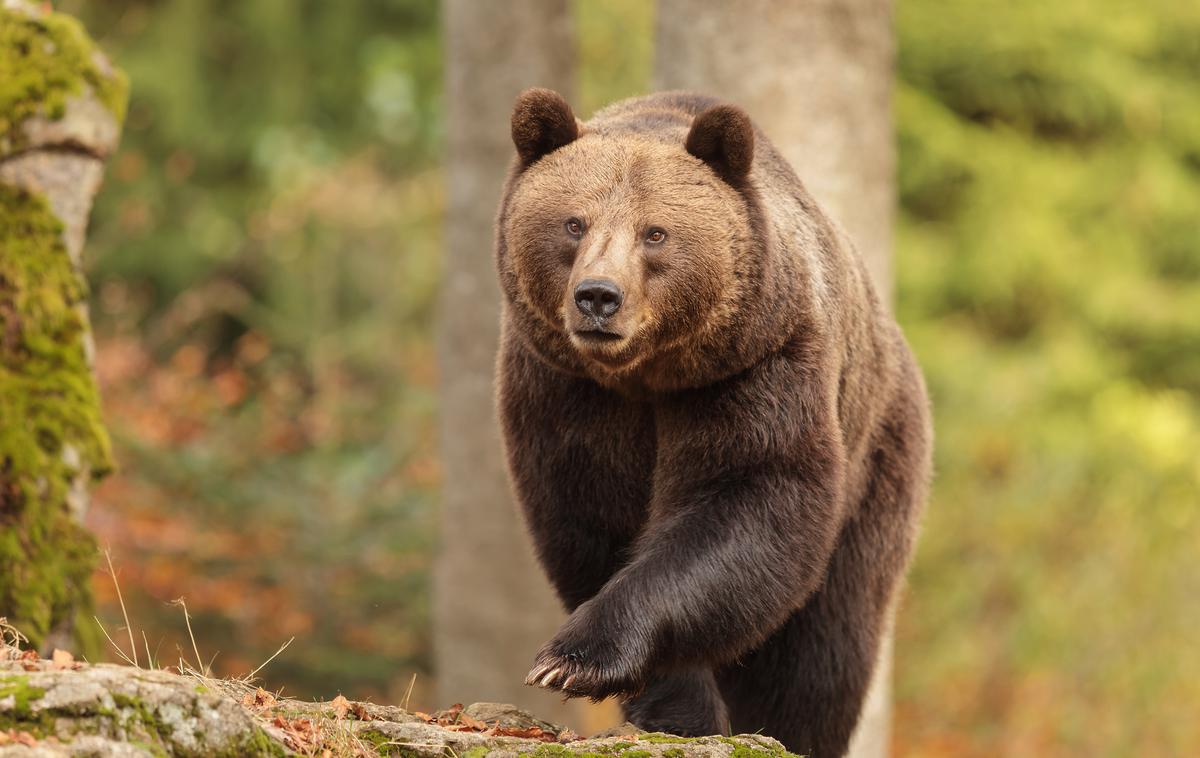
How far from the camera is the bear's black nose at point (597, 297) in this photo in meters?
4.33

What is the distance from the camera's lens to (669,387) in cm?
476

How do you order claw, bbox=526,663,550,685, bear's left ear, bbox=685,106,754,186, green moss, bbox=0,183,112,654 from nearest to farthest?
1. claw, bbox=526,663,550,685
2. bear's left ear, bbox=685,106,754,186
3. green moss, bbox=0,183,112,654

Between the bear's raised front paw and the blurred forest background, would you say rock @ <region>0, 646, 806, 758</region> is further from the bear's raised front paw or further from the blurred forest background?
the blurred forest background

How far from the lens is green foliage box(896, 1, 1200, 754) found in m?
12.8

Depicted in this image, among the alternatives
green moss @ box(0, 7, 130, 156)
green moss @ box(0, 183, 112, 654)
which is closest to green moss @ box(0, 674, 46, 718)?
green moss @ box(0, 183, 112, 654)

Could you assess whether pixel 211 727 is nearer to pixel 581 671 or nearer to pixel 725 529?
pixel 581 671

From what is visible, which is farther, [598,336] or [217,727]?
[598,336]

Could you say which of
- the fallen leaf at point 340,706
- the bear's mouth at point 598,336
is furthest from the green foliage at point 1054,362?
the fallen leaf at point 340,706

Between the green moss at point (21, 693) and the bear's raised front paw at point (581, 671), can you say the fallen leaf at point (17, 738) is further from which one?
the bear's raised front paw at point (581, 671)

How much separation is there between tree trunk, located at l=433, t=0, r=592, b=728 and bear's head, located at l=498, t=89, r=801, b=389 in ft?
15.7

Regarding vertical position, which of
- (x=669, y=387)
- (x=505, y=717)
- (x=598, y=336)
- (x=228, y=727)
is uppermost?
(x=598, y=336)

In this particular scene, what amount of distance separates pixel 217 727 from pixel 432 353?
13160 millimetres

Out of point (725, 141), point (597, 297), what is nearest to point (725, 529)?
point (597, 297)

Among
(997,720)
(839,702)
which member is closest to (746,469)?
(839,702)
